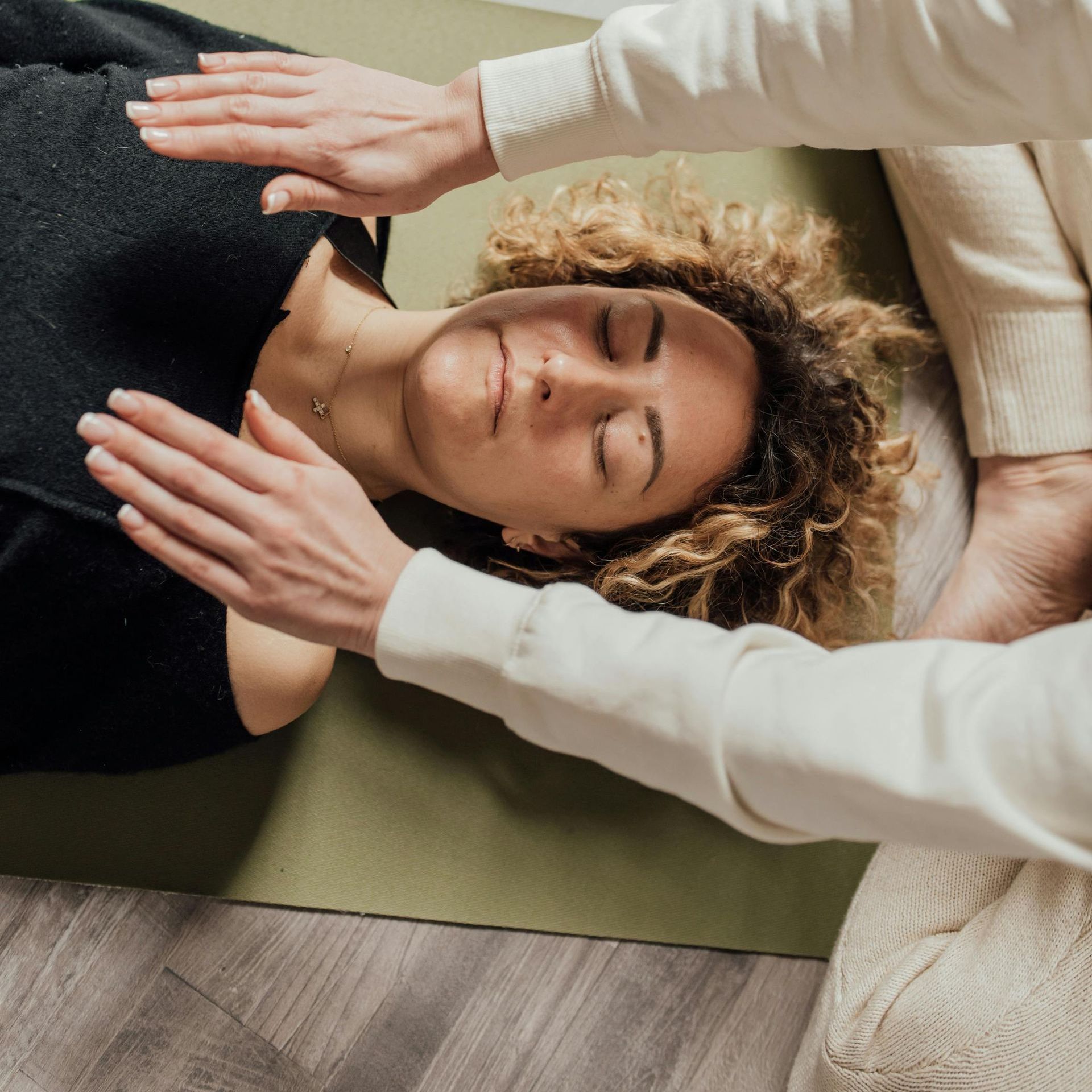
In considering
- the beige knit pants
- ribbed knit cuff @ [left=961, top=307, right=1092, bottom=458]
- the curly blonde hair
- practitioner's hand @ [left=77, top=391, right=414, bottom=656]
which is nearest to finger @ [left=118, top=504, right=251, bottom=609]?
practitioner's hand @ [left=77, top=391, right=414, bottom=656]

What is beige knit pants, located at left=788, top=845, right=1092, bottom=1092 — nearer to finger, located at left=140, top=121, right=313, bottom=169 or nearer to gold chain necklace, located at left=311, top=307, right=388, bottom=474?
gold chain necklace, located at left=311, top=307, right=388, bottom=474

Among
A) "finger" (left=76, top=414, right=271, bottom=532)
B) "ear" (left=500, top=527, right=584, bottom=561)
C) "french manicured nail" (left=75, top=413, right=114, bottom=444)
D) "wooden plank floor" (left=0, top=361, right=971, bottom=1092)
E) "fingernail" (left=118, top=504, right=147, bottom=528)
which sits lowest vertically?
"wooden plank floor" (left=0, top=361, right=971, bottom=1092)

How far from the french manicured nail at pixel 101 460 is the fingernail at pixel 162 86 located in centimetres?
46

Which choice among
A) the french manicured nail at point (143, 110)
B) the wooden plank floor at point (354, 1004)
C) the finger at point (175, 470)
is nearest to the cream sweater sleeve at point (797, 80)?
the french manicured nail at point (143, 110)

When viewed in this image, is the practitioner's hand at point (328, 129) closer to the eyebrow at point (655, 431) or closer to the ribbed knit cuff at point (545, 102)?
the ribbed knit cuff at point (545, 102)

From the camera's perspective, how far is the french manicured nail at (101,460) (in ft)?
2.97

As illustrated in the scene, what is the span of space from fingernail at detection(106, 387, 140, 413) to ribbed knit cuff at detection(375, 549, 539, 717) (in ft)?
1.10

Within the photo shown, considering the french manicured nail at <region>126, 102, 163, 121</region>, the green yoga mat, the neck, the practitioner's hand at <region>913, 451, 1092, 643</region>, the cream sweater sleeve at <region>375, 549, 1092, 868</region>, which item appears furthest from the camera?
the practitioner's hand at <region>913, 451, 1092, 643</region>

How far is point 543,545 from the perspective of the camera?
4.63ft

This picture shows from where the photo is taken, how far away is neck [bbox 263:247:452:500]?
1.32m

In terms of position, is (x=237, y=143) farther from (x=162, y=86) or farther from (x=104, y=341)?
(x=104, y=341)

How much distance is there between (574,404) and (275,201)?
0.45 m

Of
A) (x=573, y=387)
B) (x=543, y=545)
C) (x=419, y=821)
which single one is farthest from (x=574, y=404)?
(x=419, y=821)

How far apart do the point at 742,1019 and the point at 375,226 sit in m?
1.55
